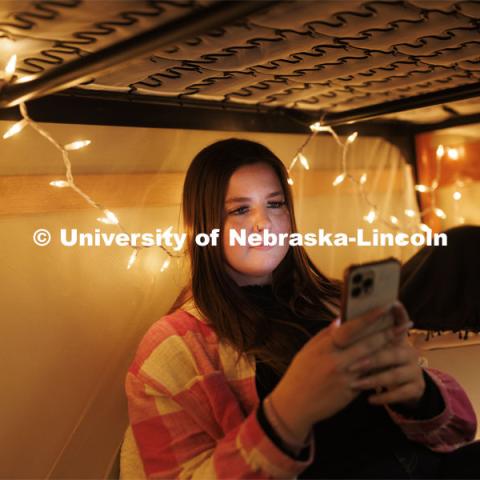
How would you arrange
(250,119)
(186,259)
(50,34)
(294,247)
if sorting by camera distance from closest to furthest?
(50,34) → (294,247) → (186,259) → (250,119)

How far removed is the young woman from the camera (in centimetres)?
75

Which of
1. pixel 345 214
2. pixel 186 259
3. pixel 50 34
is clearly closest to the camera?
pixel 50 34

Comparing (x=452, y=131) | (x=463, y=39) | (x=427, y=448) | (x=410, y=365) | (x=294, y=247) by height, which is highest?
(x=463, y=39)

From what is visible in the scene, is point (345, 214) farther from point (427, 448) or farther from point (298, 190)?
point (427, 448)

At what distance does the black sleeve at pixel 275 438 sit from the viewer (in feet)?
2.46

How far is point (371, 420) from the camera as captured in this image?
100 cm

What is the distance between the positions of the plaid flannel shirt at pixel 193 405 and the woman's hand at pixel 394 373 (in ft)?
0.38

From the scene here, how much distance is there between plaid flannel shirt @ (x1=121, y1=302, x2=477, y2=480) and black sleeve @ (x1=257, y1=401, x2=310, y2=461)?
0.09 m

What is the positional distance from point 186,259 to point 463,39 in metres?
0.67

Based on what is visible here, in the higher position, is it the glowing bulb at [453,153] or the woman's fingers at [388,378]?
the glowing bulb at [453,153]

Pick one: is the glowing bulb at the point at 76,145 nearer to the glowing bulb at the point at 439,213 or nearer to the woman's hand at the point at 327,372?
the woman's hand at the point at 327,372

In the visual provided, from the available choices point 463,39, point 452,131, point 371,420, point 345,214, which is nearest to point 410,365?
point 371,420

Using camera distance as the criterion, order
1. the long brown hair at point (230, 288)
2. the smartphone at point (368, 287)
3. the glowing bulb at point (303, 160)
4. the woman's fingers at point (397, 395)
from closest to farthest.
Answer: the smartphone at point (368, 287) → the woman's fingers at point (397, 395) → the long brown hair at point (230, 288) → the glowing bulb at point (303, 160)

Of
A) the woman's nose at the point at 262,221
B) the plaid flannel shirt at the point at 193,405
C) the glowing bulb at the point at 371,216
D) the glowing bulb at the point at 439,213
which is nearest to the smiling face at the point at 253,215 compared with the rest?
the woman's nose at the point at 262,221
